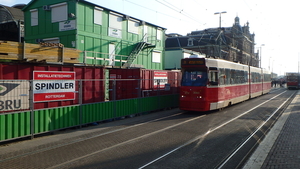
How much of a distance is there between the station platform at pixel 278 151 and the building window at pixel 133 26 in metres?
19.3

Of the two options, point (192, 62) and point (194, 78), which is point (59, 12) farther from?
point (194, 78)

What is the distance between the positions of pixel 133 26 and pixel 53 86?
56.6 ft

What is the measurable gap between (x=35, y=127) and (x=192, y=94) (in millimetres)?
8988

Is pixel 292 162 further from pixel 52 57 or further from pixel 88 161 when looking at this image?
pixel 52 57

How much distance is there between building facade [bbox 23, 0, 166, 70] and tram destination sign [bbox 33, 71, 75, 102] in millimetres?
6797

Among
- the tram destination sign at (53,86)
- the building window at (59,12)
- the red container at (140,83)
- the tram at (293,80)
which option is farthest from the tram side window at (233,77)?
the tram at (293,80)

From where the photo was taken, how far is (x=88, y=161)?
23.1ft

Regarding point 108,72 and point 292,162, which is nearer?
point 292,162

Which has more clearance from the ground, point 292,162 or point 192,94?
point 192,94

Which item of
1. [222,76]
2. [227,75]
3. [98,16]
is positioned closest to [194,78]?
[222,76]

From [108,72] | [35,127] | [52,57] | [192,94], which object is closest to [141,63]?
[108,72]

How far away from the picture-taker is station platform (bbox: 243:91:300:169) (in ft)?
21.9

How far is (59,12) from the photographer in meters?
22.7

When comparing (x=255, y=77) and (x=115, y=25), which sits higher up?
(x=115, y=25)
